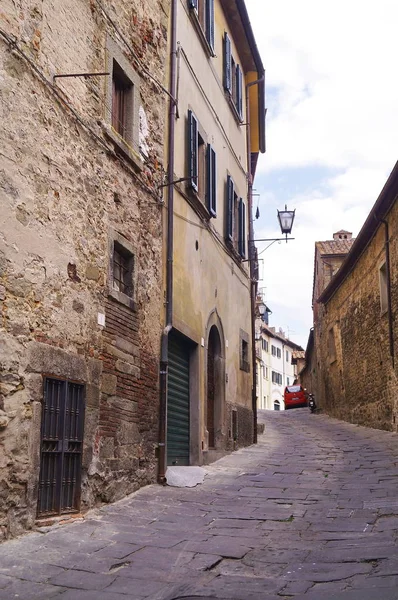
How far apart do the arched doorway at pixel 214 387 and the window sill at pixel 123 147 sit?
4214mm

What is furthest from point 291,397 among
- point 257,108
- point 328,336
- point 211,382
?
point 211,382

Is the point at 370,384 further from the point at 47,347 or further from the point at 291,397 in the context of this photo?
the point at 291,397

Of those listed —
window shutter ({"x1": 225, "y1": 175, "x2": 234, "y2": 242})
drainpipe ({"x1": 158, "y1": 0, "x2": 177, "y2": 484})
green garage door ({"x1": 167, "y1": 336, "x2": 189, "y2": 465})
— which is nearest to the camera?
drainpipe ({"x1": 158, "y1": 0, "x2": 177, "y2": 484})

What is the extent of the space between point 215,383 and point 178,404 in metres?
2.16

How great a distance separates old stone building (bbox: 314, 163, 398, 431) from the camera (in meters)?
14.9

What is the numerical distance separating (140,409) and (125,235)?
2105 millimetres

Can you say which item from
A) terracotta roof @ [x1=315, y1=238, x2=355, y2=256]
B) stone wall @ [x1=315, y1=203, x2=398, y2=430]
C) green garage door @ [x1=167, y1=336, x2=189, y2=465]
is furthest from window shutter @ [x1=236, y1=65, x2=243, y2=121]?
terracotta roof @ [x1=315, y1=238, x2=355, y2=256]

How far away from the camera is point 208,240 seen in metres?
11.9

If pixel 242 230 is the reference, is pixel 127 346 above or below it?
below

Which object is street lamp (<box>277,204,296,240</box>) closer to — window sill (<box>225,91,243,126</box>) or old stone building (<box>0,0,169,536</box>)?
window sill (<box>225,91,243,126</box>)

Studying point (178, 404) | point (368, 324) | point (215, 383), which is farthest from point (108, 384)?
point (368, 324)

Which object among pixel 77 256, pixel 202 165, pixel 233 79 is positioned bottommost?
pixel 77 256

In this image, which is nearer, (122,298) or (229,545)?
A: (229,545)

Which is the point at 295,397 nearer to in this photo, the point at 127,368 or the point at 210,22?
the point at 210,22
